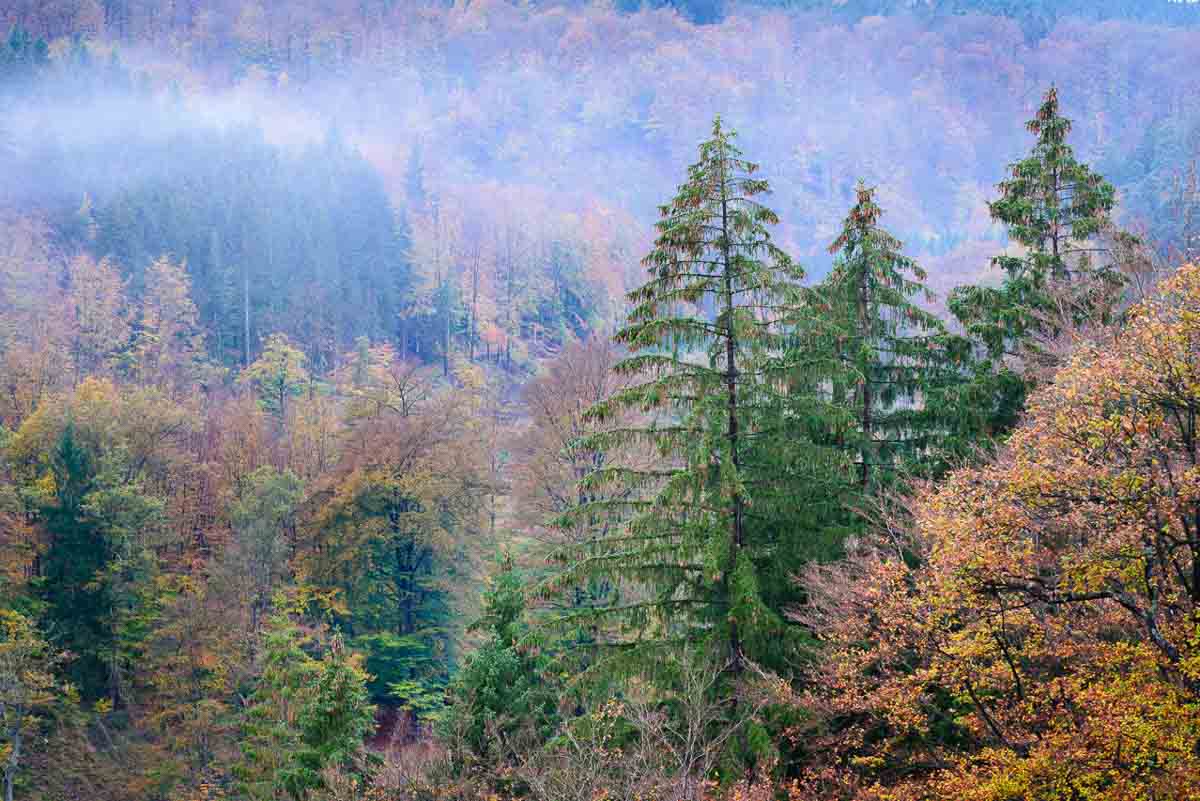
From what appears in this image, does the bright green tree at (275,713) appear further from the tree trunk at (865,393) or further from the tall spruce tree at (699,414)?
the tree trunk at (865,393)

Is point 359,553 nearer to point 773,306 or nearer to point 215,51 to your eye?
point 773,306

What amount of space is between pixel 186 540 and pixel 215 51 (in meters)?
154

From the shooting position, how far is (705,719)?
12062mm

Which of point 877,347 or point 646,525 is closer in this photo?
point 646,525

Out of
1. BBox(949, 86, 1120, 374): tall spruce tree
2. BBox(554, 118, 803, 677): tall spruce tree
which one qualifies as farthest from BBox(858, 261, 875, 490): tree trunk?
BBox(554, 118, 803, 677): tall spruce tree

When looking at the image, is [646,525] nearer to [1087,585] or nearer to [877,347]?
[877,347]

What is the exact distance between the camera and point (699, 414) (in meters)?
12.9

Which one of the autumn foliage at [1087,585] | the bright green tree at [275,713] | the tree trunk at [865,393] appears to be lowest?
the bright green tree at [275,713]

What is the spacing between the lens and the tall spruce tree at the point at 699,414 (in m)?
12.9

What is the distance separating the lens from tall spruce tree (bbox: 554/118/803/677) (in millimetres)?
12898

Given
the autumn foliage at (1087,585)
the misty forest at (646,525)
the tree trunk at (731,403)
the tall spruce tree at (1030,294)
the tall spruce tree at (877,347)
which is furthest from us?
the tall spruce tree at (877,347)

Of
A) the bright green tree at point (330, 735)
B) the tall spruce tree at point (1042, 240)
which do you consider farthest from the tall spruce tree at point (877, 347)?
the bright green tree at point (330, 735)

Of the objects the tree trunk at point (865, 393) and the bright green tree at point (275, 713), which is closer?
the tree trunk at point (865, 393)

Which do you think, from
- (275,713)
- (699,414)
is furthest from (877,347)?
(275,713)
